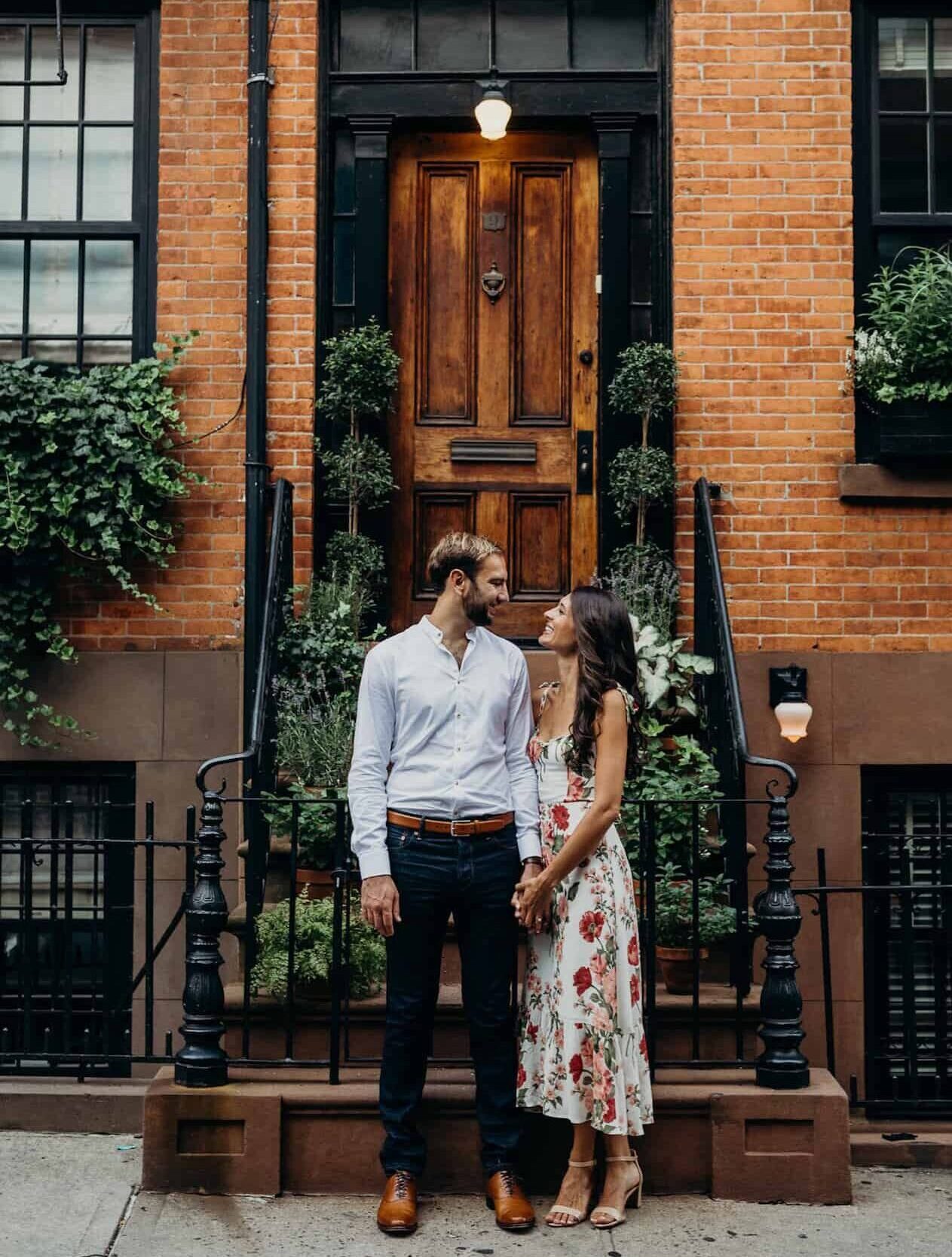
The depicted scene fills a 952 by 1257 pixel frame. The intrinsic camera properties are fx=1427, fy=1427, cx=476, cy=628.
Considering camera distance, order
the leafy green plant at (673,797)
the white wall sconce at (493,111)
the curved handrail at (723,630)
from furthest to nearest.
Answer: the white wall sconce at (493,111), the leafy green plant at (673,797), the curved handrail at (723,630)

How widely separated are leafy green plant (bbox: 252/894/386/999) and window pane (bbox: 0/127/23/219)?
4.22 m

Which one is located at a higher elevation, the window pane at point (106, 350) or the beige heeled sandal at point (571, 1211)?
the window pane at point (106, 350)

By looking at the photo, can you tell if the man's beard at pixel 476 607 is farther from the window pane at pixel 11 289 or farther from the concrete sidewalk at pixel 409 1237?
the window pane at pixel 11 289

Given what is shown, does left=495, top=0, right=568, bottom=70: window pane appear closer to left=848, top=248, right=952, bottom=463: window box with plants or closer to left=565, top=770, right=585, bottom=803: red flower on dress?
left=848, top=248, right=952, bottom=463: window box with plants

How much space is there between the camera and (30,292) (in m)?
7.47

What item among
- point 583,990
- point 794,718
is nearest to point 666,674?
point 794,718

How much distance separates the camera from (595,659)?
15.1ft

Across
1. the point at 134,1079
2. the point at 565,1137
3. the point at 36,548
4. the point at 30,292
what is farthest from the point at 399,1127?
the point at 30,292

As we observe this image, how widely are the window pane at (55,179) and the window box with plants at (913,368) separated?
4.17m

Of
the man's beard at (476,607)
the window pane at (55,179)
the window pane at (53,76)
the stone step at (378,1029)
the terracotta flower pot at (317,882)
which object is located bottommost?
the stone step at (378,1029)

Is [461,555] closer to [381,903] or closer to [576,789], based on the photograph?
[576,789]

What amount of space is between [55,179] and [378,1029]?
4.80 metres

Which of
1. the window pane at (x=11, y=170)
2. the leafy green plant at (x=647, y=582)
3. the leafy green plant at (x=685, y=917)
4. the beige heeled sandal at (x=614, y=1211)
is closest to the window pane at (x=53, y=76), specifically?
the window pane at (x=11, y=170)

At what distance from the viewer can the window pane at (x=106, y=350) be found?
24.4 feet
